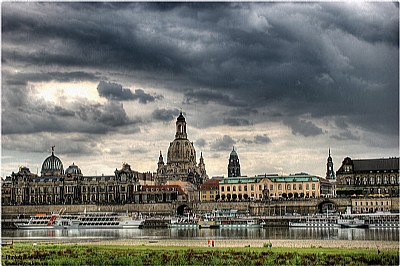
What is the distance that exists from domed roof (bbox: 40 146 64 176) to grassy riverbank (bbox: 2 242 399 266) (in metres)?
113

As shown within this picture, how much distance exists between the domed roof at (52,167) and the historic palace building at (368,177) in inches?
2837

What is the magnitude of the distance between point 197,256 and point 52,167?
124 metres

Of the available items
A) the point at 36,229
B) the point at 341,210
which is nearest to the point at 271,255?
the point at 36,229

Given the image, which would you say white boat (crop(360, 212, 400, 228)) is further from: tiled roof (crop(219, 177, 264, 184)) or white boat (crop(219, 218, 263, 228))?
tiled roof (crop(219, 177, 264, 184))

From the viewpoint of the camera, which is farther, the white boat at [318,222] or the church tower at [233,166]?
the church tower at [233,166]

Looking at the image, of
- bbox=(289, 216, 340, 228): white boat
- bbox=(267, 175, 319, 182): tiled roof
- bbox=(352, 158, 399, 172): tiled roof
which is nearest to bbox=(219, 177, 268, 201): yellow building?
bbox=(267, 175, 319, 182): tiled roof

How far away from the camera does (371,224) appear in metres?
90.2

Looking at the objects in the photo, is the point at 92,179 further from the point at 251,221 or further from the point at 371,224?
the point at 371,224

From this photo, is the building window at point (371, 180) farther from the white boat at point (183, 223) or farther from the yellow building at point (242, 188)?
the white boat at point (183, 223)

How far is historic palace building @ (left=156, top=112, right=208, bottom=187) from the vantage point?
169375 mm

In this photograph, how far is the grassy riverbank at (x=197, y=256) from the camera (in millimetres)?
41250

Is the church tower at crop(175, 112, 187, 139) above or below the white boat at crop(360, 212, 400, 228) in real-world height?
above

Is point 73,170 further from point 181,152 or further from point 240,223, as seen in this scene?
point 240,223

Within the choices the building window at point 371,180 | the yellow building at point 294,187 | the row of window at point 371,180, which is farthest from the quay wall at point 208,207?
the building window at point 371,180
